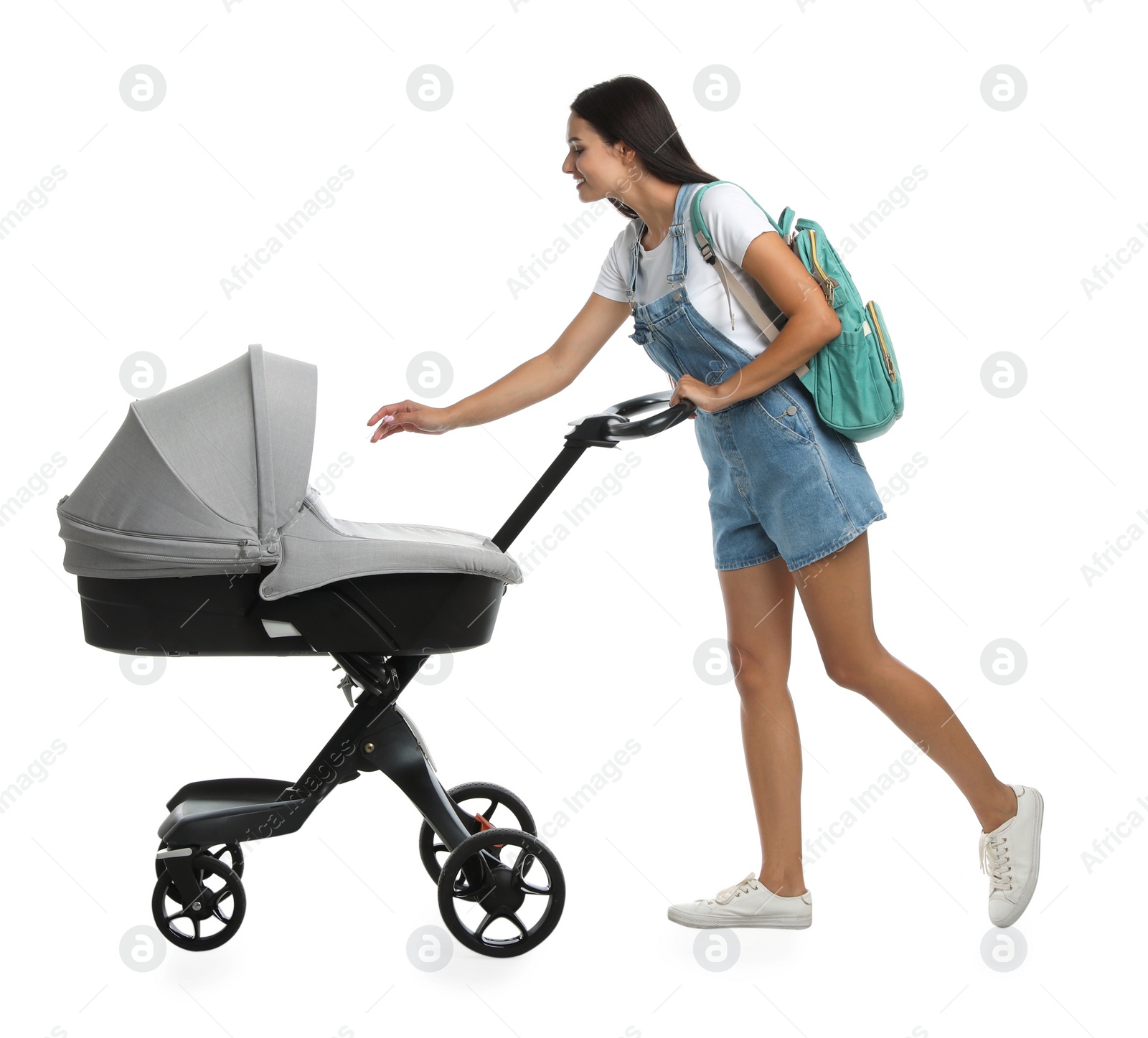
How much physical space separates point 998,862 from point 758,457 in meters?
1.05

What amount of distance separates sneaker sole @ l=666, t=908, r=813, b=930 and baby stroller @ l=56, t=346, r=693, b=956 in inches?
13.9

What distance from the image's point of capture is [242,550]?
2.15m

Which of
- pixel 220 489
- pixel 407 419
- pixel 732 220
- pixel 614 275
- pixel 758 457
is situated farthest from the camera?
pixel 614 275

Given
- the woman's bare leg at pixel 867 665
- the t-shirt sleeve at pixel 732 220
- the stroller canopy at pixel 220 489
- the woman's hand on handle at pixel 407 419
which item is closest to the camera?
the stroller canopy at pixel 220 489

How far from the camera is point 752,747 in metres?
2.64

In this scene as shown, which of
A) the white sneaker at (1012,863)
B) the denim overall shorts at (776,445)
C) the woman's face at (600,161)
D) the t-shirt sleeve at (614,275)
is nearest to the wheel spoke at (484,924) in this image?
the denim overall shorts at (776,445)

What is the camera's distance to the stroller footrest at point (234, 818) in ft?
7.77

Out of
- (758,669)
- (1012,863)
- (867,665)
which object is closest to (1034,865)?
(1012,863)

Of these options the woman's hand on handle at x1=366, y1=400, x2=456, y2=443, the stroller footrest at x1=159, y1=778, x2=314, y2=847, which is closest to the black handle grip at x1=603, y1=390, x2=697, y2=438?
the woman's hand on handle at x1=366, y1=400, x2=456, y2=443

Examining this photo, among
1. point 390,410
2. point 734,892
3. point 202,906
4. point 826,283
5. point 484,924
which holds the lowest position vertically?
point 202,906

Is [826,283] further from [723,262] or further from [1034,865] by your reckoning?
[1034,865]

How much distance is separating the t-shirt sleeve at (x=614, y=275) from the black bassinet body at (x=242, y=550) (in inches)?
28.3

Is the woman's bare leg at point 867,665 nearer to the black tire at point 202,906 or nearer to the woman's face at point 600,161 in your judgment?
the woman's face at point 600,161

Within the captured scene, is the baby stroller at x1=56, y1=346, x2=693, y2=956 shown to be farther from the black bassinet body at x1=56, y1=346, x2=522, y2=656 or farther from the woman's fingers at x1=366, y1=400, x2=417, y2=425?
the woman's fingers at x1=366, y1=400, x2=417, y2=425
